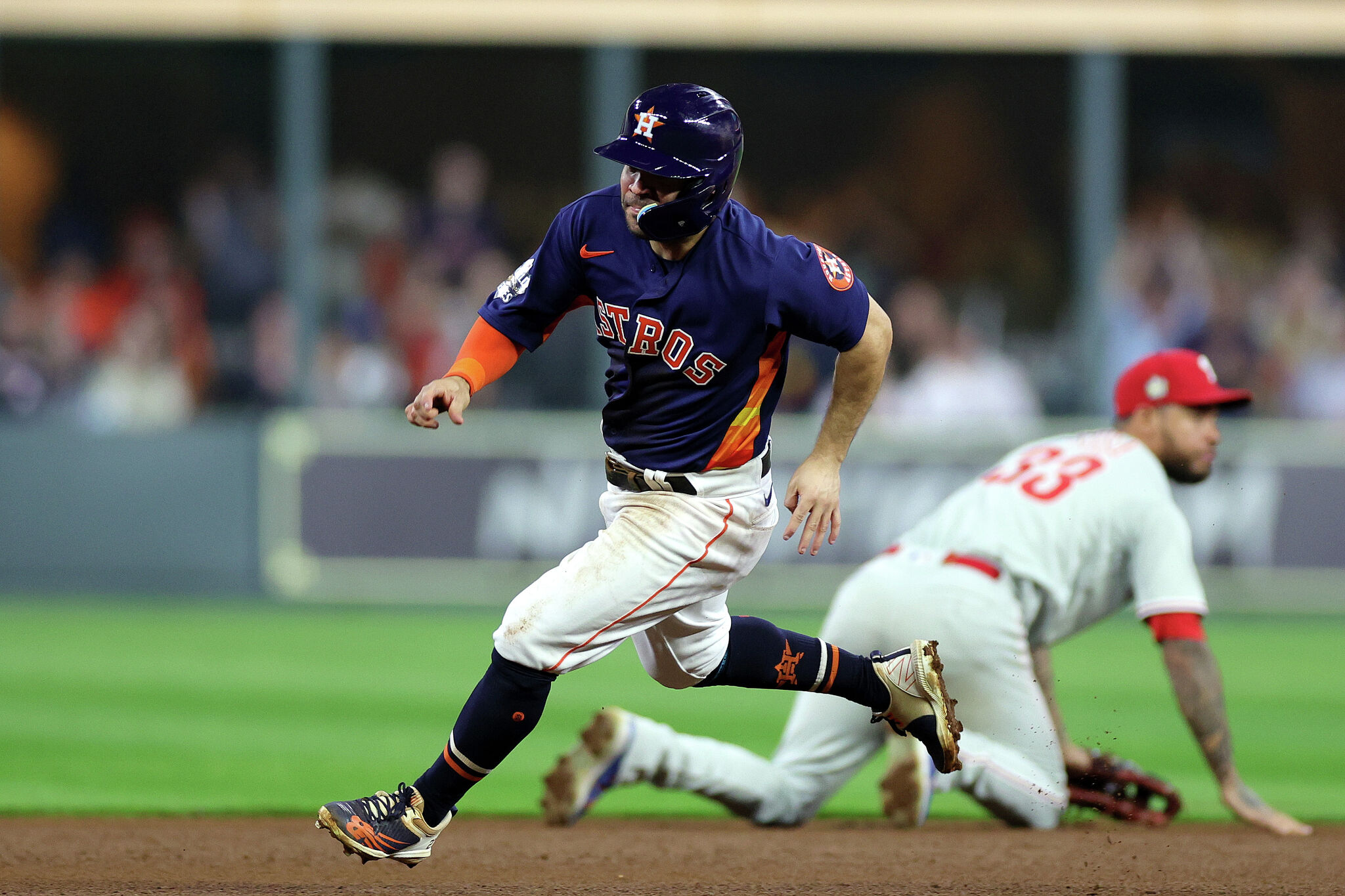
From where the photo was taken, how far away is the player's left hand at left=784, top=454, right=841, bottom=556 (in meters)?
3.87

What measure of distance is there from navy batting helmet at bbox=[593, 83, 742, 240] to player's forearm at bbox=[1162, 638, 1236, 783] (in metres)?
1.79

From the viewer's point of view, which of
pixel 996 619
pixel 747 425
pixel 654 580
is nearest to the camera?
pixel 654 580

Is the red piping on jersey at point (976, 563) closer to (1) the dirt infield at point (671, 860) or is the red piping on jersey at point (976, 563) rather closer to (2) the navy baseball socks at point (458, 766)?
(1) the dirt infield at point (671, 860)

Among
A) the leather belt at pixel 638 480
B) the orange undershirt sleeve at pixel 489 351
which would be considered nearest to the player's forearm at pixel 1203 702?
the leather belt at pixel 638 480

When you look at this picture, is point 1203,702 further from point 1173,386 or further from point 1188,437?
point 1173,386

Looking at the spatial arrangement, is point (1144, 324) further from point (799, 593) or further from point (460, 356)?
point (460, 356)

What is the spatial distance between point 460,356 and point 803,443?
742 cm

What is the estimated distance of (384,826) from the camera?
3814mm

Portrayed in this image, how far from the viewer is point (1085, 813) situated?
5.18 m

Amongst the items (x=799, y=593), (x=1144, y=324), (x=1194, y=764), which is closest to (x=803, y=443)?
(x=799, y=593)

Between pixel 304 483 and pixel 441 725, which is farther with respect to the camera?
pixel 304 483

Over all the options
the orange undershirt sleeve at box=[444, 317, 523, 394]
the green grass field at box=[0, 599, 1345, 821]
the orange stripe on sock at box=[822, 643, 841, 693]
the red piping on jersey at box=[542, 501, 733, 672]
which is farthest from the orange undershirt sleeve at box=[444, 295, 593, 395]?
the green grass field at box=[0, 599, 1345, 821]

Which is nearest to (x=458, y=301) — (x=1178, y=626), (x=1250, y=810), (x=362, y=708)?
(x=362, y=708)

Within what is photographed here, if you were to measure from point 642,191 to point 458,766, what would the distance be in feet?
4.56
